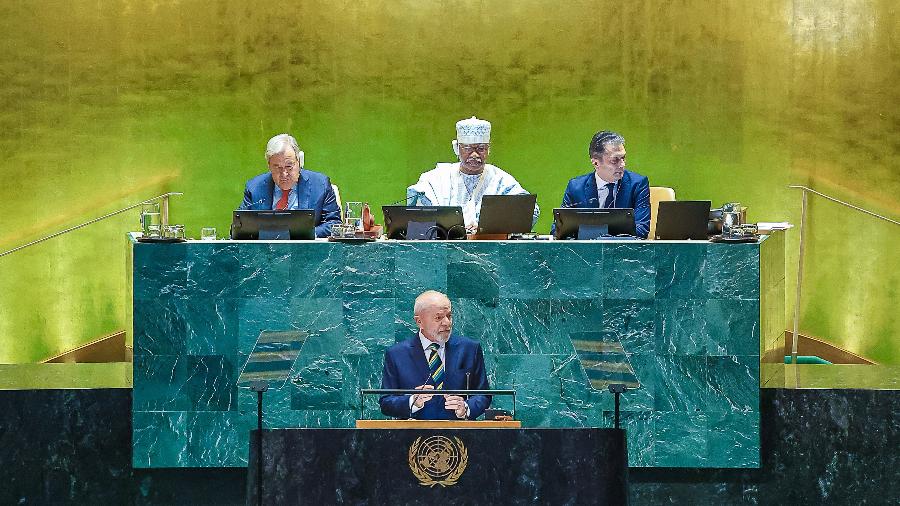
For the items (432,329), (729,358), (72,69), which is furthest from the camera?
(72,69)

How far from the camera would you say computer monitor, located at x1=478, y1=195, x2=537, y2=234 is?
17.7ft

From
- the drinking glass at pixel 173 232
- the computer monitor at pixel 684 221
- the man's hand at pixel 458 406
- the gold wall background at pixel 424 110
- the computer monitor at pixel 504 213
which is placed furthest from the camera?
the gold wall background at pixel 424 110

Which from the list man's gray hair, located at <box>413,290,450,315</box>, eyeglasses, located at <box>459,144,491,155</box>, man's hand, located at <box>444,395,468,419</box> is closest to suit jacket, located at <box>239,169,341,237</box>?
eyeglasses, located at <box>459,144,491,155</box>

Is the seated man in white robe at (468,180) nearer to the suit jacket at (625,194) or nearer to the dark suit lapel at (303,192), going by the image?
the suit jacket at (625,194)

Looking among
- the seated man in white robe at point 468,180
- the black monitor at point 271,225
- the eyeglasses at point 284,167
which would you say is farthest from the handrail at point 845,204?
the black monitor at point 271,225

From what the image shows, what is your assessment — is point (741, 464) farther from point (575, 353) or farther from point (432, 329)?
point (432, 329)

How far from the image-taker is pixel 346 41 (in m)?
8.43

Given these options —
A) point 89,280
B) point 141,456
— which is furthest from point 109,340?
point 141,456

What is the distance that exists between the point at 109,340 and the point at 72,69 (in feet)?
6.18

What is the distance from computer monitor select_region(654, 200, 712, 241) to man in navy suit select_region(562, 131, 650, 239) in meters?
1.06

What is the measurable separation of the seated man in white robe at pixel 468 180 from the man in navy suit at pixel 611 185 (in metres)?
0.33

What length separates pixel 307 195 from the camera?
6.42 meters

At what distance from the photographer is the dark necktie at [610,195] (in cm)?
649

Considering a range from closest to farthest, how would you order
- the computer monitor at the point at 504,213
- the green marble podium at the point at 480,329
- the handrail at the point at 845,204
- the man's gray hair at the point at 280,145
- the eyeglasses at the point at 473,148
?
the green marble podium at the point at 480,329 < the computer monitor at the point at 504,213 < the man's gray hair at the point at 280,145 < the eyeglasses at the point at 473,148 < the handrail at the point at 845,204
